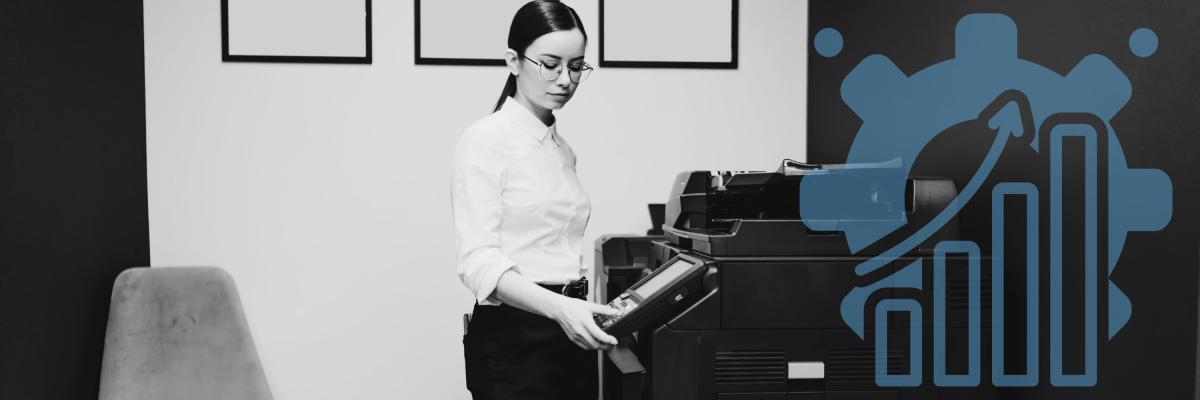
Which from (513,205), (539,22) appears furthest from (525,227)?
(539,22)

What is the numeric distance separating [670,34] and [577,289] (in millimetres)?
1580

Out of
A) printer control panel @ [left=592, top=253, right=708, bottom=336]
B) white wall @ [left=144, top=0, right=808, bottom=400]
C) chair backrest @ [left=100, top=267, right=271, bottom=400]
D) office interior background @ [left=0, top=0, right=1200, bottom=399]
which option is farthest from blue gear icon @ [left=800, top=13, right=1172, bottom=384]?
chair backrest @ [left=100, top=267, right=271, bottom=400]

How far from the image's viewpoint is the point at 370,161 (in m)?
2.73

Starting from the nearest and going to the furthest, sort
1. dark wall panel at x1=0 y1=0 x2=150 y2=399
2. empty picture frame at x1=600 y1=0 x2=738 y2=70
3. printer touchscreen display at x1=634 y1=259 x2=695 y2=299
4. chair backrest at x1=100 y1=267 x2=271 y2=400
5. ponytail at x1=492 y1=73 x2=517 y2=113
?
printer touchscreen display at x1=634 y1=259 x2=695 y2=299 → ponytail at x1=492 y1=73 x2=517 y2=113 → dark wall panel at x1=0 y1=0 x2=150 y2=399 → chair backrest at x1=100 y1=267 x2=271 y2=400 → empty picture frame at x1=600 y1=0 x2=738 y2=70

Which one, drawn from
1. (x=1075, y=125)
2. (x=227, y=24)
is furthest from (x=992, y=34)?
(x=227, y=24)

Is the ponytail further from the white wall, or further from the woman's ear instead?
the white wall

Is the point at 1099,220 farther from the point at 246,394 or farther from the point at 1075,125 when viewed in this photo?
the point at 246,394

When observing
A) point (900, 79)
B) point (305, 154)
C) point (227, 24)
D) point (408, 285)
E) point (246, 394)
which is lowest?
point (246, 394)

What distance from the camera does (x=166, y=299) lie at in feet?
7.39

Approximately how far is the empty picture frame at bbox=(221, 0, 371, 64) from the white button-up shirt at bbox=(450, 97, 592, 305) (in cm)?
147

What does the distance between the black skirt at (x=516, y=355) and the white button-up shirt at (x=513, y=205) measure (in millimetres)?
59

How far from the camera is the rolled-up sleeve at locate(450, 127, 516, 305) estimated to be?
4.20 ft

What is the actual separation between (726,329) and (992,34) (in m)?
0.96

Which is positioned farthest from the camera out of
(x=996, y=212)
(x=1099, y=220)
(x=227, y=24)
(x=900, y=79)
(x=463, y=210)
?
(x=227, y=24)
